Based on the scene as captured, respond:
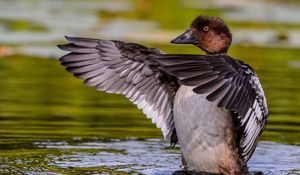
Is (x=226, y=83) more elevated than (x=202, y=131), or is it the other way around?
(x=226, y=83)

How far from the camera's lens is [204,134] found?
8.60 meters

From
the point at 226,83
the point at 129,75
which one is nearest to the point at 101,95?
the point at 129,75

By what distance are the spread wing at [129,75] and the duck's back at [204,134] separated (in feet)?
1.85

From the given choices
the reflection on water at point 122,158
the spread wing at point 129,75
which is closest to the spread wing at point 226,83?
the reflection on water at point 122,158

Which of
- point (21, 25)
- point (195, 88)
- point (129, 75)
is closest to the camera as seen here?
point (195, 88)

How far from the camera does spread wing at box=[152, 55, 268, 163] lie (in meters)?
7.34

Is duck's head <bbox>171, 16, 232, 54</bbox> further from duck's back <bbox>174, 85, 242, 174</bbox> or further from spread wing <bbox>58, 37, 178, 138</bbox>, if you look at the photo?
duck's back <bbox>174, 85, 242, 174</bbox>

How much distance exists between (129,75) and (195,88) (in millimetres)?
2231

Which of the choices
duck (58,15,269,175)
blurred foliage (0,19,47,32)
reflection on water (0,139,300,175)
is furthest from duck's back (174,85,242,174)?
blurred foliage (0,19,47,32)

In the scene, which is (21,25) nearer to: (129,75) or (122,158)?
(129,75)

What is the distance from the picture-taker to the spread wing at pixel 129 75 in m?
9.21

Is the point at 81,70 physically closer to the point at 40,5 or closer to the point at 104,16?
the point at 104,16

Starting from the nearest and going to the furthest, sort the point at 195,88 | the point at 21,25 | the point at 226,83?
the point at 195,88, the point at 226,83, the point at 21,25

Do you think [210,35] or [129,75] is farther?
[129,75]
